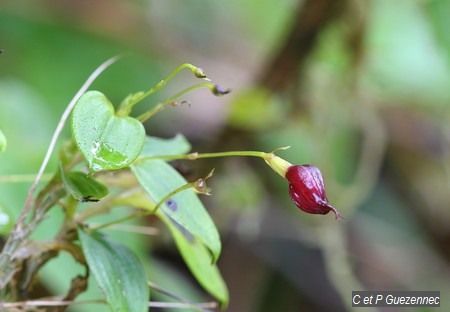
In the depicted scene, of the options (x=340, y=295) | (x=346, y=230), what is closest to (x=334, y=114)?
(x=346, y=230)

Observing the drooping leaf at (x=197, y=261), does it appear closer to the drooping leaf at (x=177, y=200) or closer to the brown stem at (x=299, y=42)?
the drooping leaf at (x=177, y=200)

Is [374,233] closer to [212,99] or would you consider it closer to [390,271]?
[390,271]

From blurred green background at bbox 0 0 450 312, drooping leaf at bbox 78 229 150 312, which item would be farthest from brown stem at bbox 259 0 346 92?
drooping leaf at bbox 78 229 150 312

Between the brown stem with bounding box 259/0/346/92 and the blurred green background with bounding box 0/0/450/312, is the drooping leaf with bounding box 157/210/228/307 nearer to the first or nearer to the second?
the blurred green background with bounding box 0/0/450/312

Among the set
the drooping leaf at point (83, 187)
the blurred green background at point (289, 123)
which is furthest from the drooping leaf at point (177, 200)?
the blurred green background at point (289, 123)

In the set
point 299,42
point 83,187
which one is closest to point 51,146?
point 83,187

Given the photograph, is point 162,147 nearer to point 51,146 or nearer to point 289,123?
point 51,146

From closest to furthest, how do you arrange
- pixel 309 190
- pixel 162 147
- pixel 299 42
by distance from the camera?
1. pixel 309 190
2. pixel 162 147
3. pixel 299 42
